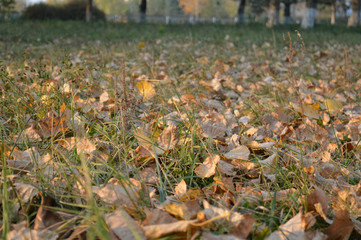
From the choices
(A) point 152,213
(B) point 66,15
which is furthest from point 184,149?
(B) point 66,15

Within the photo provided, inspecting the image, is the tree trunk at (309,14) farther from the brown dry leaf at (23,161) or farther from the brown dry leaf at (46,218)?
the brown dry leaf at (46,218)

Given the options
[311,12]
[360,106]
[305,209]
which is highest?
[311,12]

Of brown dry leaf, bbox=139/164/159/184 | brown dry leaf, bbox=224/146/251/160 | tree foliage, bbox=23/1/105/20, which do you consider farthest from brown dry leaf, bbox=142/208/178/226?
tree foliage, bbox=23/1/105/20

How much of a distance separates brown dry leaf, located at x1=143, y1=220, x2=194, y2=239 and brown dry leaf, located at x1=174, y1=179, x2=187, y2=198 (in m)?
0.35

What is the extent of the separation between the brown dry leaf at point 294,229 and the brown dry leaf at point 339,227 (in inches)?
3.4

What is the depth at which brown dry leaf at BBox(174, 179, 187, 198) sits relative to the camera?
48.9 inches

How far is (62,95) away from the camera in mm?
2068

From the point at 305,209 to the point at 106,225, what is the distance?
632mm

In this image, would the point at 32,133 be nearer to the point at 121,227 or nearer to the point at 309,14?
the point at 121,227

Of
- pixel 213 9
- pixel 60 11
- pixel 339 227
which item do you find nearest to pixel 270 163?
pixel 339 227

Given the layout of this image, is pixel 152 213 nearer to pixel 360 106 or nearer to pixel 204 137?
pixel 204 137

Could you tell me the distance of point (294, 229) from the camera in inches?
39.6

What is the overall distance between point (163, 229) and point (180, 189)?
388mm

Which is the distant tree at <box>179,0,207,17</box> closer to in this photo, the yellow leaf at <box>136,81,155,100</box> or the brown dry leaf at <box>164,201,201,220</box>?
the yellow leaf at <box>136,81,155,100</box>
